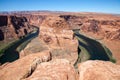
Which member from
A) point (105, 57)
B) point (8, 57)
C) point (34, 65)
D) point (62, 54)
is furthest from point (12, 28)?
point (34, 65)

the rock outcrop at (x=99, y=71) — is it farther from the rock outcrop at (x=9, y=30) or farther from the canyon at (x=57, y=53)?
the rock outcrop at (x=9, y=30)

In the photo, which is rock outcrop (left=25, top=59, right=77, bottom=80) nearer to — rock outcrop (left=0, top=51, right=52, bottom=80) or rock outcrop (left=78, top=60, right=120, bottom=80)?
rock outcrop (left=0, top=51, right=52, bottom=80)

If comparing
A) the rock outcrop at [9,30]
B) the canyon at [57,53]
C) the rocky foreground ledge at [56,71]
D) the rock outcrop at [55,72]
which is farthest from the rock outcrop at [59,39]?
the rocky foreground ledge at [56,71]

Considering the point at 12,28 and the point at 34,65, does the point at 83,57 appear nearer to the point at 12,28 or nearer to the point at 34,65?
the point at 34,65

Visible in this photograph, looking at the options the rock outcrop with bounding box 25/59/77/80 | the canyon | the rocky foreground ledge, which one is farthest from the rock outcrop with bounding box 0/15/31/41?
the rock outcrop with bounding box 25/59/77/80

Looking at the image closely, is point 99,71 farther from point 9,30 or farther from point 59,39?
point 9,30

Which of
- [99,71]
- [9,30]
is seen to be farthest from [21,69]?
[9,30]

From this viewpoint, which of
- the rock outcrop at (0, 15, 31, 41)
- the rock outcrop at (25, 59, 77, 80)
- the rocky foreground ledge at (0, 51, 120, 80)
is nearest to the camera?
the rock outcrop at (25, 59, 77, 80)
